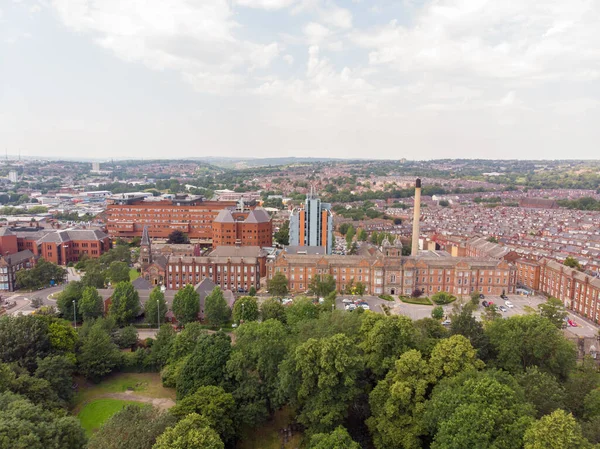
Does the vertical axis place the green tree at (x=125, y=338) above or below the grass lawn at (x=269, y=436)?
above

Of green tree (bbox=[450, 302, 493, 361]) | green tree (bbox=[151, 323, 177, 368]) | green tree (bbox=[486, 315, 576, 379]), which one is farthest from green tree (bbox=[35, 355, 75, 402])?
green tree (bbox=[486, 315, 576, 379])

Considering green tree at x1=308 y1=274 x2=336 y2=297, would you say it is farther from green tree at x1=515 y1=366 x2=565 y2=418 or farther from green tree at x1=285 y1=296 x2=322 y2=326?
green tree at x1=515 y1=366 x2=565 y2=418

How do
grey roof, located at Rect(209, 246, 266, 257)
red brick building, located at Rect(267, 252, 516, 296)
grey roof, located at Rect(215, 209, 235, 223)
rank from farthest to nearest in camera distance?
1. grey roof, located at Rect(215, 209, 235, 223)
2. grey roof, located at Rect(209, 246, 266, 257)
3. red brick building, located at Rect(267, 252, 516, 296)

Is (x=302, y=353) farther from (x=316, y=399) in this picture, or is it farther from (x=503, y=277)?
(x=503, y=277)

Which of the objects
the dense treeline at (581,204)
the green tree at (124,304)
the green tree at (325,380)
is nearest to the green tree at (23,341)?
the green tree at (124,304)

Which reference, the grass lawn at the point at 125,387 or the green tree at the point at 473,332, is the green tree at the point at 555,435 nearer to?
the green tree at the point at 473,332
